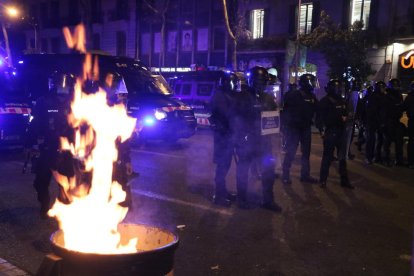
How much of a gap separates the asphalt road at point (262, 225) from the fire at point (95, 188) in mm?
1076

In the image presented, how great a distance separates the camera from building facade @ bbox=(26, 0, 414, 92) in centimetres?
2097

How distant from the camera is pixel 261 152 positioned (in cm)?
595

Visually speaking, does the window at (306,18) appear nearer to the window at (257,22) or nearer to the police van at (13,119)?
the window at (257,22)

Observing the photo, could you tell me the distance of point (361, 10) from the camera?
22188mm

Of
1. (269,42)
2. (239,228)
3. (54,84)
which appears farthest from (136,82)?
(269,42)

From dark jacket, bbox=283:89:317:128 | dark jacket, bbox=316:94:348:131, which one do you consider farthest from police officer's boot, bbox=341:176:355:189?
dark jacket, bbox=283:89:317:128

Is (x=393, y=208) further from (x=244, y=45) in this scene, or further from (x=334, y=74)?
(x=244, y=45)

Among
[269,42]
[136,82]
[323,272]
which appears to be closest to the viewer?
[323,272]

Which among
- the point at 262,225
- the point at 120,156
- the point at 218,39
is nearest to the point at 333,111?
the point at 262,225

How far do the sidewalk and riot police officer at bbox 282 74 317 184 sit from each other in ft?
16.0

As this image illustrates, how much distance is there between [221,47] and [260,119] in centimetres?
2446

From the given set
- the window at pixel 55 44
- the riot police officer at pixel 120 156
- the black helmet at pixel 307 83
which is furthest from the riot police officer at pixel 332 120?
the window at pixel 55 44

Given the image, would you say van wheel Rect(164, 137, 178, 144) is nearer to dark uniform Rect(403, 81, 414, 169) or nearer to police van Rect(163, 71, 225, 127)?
police van Rect(163, 71, 225, 127)

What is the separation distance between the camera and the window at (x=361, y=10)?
72.1 feet
